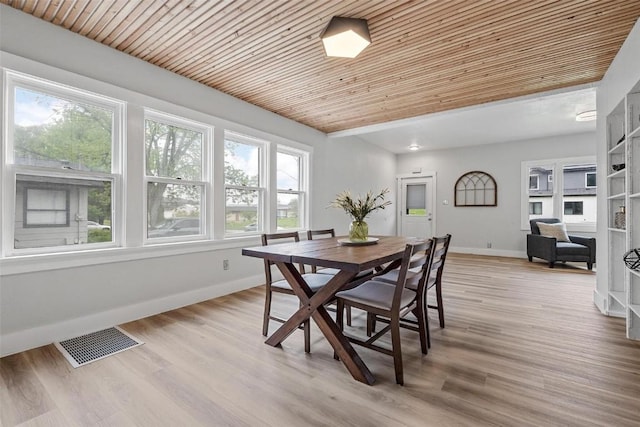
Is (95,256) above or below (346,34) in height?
below

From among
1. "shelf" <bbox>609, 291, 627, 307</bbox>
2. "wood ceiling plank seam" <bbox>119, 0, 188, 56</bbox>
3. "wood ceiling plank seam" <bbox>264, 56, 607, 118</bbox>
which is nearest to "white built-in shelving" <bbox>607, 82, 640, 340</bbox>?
"shelf" <bbox>609, 291, 627, 307</bbox>

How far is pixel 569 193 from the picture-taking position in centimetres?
598

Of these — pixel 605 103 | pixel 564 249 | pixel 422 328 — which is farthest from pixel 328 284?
pixel 564 249

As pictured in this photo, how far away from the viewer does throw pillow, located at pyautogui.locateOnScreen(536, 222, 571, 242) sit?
5371 mm

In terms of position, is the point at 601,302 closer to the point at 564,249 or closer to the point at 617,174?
the point at 617,174

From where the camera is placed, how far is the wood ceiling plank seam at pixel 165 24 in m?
2.11

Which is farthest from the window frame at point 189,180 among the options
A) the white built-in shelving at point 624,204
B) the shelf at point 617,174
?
the shelf at point 617,174

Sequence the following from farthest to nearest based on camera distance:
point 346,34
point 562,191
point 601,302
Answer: point 562,191, point 601,302, point 346,34

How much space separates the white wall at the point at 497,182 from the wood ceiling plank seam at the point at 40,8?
7.11m

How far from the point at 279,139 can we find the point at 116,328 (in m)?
3.05

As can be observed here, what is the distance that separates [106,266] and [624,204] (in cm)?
476

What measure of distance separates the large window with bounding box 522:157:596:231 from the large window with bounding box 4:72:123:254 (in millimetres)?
7298

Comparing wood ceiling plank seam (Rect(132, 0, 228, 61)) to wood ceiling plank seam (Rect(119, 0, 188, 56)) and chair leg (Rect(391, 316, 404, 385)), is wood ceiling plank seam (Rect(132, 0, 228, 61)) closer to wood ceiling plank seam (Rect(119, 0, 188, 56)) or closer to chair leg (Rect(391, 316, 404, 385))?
wood ceiling plank seam (Rect(119, 0, 188, 56))

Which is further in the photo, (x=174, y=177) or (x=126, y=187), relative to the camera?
(x=174, y=177)
